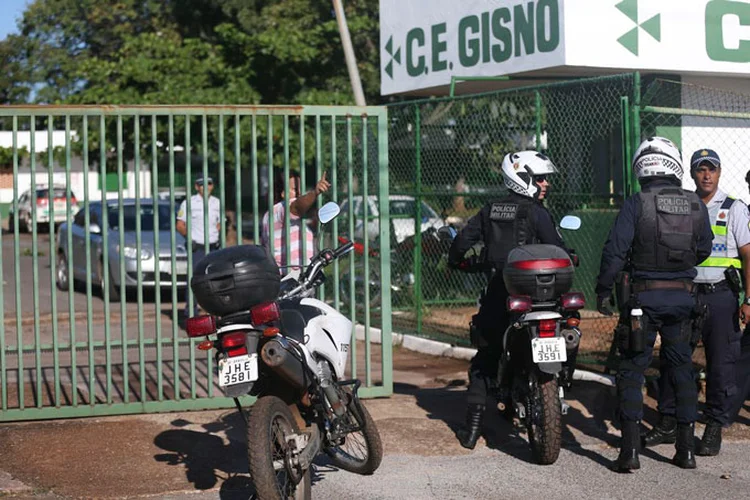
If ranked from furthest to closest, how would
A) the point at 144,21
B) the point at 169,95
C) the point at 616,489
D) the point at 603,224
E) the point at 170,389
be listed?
the point at 144,21 < the point at 169,95 < the point at 603,224 < the point at 170,389 < the point at 616,489

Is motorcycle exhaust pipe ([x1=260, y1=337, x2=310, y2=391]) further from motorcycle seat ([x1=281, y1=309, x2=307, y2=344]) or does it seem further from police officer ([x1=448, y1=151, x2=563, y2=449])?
police officer ([x1=448, y1=151, x2=563, y2=449])

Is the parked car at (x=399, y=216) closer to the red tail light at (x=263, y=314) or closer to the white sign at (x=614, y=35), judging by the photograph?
the white sign at (x=614, y=35)

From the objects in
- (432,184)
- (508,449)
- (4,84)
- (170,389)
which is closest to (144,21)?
(4,84)

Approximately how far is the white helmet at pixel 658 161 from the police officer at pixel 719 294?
608 mm

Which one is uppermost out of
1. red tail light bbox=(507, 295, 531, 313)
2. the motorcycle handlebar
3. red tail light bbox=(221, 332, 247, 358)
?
the motorcycle handlebar

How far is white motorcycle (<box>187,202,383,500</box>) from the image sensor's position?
534 centimetres

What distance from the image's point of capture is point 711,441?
6953 mm

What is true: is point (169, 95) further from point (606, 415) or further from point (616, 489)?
point (616, 489)

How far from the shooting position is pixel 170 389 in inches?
353

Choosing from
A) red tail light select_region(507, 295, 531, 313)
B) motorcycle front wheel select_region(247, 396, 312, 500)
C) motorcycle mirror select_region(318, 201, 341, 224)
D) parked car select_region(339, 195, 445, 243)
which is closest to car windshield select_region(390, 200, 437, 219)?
parked car select_region(339, 195, 445, 243)

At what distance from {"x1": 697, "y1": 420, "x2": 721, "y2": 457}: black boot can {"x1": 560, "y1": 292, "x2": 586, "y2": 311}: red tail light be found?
119 cm

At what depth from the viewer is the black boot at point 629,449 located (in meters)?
6.51

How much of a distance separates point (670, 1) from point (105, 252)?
22.3 ft

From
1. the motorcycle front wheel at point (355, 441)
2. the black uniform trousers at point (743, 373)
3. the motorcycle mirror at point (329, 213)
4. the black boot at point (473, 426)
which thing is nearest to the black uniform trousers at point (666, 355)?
the black boot at point (473, 426)
